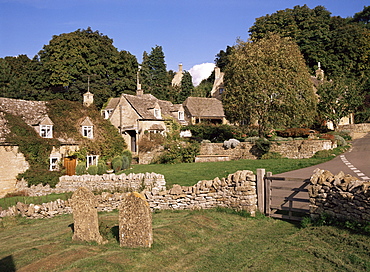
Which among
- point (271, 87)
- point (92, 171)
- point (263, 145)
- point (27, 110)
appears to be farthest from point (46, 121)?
point (271, 87)

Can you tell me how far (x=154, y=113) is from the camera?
41.8 m

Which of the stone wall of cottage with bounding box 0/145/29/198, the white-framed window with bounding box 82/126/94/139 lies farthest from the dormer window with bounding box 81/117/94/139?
the stone wall of cottage with bounding box 0/145/29/198

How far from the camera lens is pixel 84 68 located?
56.9 meters

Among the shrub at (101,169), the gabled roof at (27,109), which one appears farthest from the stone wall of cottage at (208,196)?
the gabled roof at (27,109)

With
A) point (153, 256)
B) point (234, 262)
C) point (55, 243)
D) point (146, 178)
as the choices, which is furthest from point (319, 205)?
point (146, 178)

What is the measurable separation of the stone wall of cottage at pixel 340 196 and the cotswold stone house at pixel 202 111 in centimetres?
4238

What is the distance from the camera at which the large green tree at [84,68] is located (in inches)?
2208

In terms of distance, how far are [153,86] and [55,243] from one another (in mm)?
62396

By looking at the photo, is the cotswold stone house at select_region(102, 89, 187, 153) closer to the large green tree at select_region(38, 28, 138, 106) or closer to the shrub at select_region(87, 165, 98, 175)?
the shrub at select_region(87, 165, 98, 175)

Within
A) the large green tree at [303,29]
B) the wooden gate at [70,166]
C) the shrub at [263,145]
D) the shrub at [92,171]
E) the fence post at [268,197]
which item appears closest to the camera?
the fence post at [268,197]

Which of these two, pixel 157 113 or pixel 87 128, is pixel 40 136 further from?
pixel 157 113

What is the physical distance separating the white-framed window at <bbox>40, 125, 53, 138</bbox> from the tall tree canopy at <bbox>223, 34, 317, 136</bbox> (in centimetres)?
1710

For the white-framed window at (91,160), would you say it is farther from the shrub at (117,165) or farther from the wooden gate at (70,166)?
the shrub at (117,165)

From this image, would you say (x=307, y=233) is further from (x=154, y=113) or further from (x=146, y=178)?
(x=154, y=113)
